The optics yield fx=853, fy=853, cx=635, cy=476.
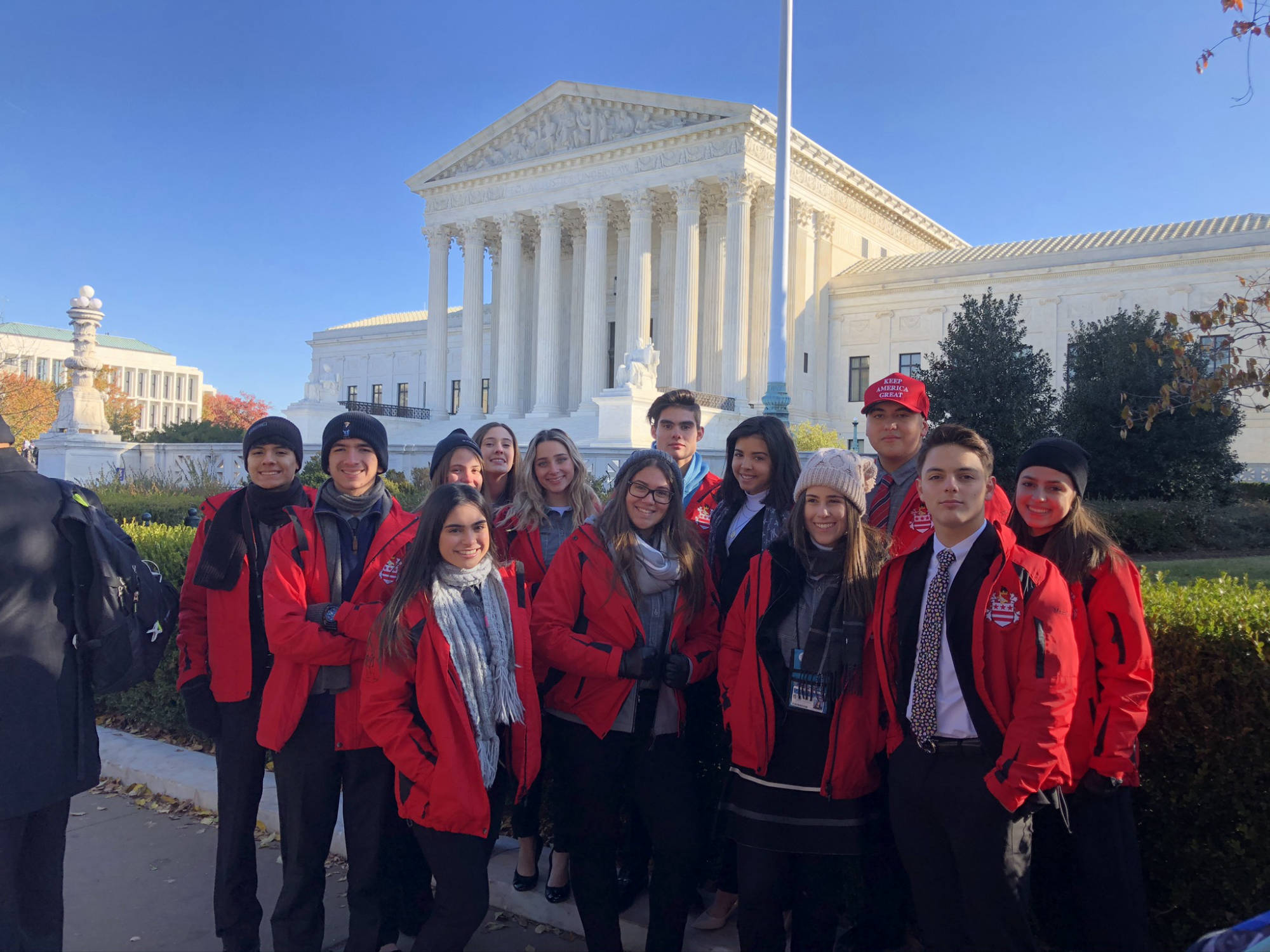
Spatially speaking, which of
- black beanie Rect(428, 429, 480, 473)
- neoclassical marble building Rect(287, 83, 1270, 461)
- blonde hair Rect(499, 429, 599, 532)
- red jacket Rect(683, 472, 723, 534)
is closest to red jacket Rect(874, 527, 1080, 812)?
red jacket Rect(683, 472, 723, 534)

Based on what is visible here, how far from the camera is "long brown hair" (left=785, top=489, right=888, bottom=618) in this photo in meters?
3.36

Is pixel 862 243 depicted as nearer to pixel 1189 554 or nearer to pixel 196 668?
pixel 1189 554

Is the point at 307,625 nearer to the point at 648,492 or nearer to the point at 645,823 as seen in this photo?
the point at 648,492

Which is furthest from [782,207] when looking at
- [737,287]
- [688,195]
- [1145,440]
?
[688,195]

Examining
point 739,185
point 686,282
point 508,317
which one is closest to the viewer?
point 739,185

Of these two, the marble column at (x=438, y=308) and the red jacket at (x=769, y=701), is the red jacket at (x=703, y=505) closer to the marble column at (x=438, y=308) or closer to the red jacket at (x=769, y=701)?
the red jacket at (x=769, y=701)

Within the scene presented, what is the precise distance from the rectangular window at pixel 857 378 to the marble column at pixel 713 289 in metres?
6.41

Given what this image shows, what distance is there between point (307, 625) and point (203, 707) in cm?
97

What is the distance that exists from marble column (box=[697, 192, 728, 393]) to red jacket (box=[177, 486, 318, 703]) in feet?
105

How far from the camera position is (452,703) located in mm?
3395

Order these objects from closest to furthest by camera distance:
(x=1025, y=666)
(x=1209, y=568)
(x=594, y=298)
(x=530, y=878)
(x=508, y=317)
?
1. (x=1025, y=666)
2. (x=530, y=878)
3. (x=1209, y=568)
4. (x=594, y=298)
5. (x=508, y=317)

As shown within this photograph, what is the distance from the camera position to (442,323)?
41531mm

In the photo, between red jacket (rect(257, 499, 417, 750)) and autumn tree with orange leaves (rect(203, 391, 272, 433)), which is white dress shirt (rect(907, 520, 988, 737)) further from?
autumn tree with orange leaves (rect(203, 391, 272, 433))

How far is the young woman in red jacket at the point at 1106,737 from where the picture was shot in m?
2.92
